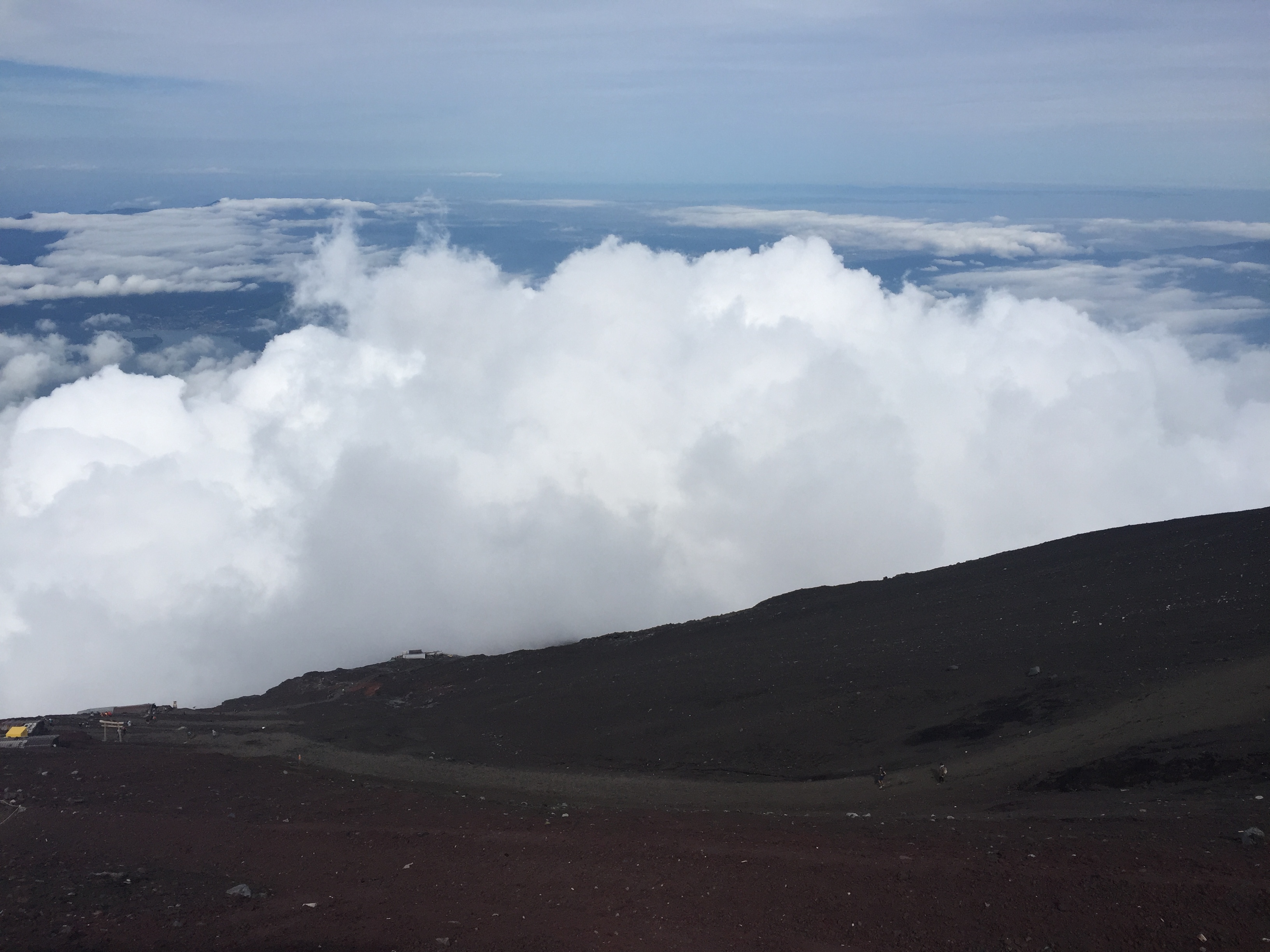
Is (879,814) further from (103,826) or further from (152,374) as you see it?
(152,374)

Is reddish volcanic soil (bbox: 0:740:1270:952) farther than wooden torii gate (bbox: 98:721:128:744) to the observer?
No

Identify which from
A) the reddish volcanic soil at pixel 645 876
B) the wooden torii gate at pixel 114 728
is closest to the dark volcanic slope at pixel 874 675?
the reddish volcanic soil at pixel 645 876

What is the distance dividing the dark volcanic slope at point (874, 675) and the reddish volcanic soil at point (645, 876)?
3490 millimetres

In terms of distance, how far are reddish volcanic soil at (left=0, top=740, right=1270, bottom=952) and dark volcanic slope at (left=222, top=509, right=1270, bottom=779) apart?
3490 mm

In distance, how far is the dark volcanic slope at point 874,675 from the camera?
60.1 ft

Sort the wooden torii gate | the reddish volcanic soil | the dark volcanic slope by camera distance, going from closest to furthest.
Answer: the reddish volcanic soil < the dark volcanic slope < the wooden torii gate

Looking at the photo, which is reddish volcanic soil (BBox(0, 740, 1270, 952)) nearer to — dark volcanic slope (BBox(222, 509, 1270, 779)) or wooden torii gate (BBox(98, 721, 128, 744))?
dark volcanic slope (BBox(222, 509, 1270, 779))

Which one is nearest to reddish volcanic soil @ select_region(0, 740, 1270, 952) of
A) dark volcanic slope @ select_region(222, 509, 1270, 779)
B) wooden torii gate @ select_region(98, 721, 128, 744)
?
Result: dark volcanic slope @ select_region(222, 509, 1270, 779)

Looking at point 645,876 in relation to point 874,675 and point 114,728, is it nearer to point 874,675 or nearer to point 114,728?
point 874,675

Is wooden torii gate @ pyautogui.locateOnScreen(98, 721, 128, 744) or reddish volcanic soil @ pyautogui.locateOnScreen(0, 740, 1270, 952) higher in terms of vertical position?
reddish volcanic soil @ pyautogui.locateOnScreen(0, 740, 1270, 952)

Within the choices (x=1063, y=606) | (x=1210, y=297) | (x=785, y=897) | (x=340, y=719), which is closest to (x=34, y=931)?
(x=785, y=897)

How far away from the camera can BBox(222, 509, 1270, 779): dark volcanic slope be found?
18312 mm

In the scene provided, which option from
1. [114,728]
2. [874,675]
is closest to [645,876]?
[874,675]

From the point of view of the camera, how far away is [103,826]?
15.3 m
